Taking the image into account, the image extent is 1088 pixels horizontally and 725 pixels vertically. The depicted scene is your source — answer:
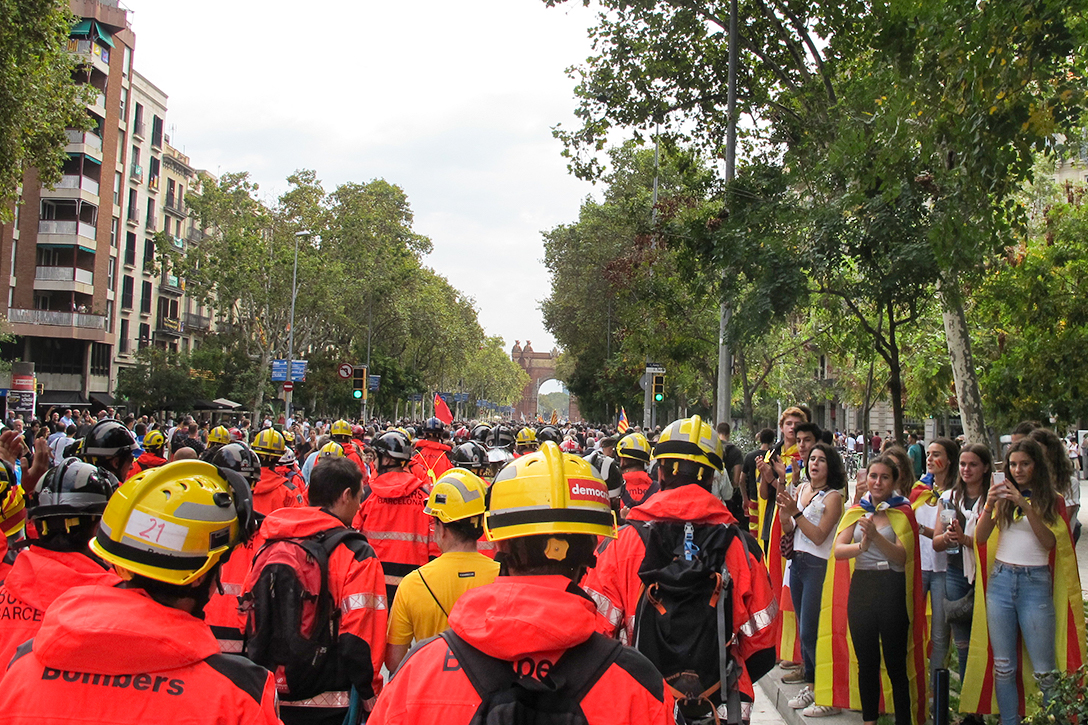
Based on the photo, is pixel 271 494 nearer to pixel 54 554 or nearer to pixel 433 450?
pixel 54 554

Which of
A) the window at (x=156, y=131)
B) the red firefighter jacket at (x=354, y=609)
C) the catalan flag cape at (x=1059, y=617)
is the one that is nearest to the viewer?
the red firefighter jacket at (x=354, y=609)

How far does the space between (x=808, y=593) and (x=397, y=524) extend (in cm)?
279

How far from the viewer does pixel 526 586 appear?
212 cm

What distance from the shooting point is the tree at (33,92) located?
1511 cm

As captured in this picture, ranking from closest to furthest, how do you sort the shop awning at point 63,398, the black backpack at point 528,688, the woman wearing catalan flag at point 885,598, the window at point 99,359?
1. the black backpack at point 528,688
2. the woman wearing catalan flag at point 885,598
3. the shop awning at point 63,398
4. the window at point 99,359

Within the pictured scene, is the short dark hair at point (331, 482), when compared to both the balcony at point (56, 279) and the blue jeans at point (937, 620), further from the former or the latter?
the balcony at point (56, 279)

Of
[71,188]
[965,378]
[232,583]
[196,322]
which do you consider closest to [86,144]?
[71,188]

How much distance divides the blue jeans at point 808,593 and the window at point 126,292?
163 feet

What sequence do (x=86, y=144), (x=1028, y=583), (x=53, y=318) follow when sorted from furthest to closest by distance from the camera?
1. (x=86, y=144)
2. (x=53, y=318)
3. (x=1028, y=583)

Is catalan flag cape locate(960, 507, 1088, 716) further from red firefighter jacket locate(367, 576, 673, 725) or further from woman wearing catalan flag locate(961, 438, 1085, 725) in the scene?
red firefighter jacket locate(367, 576, 673, 725)

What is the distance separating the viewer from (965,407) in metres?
10.8

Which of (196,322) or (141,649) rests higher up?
(196,322)

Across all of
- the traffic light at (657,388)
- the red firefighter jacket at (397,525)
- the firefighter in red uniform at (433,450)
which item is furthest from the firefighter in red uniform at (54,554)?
the traffic light at (657,388)

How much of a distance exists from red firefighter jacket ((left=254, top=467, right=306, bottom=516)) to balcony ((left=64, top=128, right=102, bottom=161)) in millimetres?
42698
